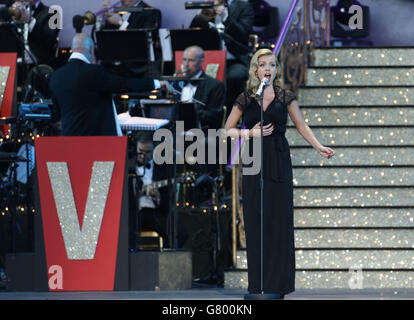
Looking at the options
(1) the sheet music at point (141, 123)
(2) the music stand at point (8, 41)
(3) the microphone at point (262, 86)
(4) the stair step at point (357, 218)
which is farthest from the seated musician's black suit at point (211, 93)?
(3) the microphone at point (262, 86)

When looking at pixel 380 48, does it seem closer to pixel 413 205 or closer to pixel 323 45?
pixel 323 45

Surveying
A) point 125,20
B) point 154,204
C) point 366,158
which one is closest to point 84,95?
point 154,204

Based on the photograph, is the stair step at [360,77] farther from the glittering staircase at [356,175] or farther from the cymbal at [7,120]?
the cymbal at [7,120]

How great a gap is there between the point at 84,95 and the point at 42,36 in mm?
3279

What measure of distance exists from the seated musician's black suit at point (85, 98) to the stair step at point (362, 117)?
7.78 feet

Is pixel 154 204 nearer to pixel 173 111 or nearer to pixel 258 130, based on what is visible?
pixel 173 111

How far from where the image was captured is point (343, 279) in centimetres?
815

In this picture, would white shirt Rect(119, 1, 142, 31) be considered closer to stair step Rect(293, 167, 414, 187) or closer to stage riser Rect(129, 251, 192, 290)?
stair step Rect(293, 167, 414, 187)

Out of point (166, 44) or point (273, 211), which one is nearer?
point (273, 211)

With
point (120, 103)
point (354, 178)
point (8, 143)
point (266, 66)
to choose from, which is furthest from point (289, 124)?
point (266, 66)

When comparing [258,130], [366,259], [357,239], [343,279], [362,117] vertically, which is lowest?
[343,279]

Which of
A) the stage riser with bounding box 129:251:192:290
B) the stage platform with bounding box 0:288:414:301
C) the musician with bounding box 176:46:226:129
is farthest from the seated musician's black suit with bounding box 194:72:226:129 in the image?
the stage platform with bounding box 0:288:414:301

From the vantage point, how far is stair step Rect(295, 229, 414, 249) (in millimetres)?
8484

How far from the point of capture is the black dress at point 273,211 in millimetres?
6496
